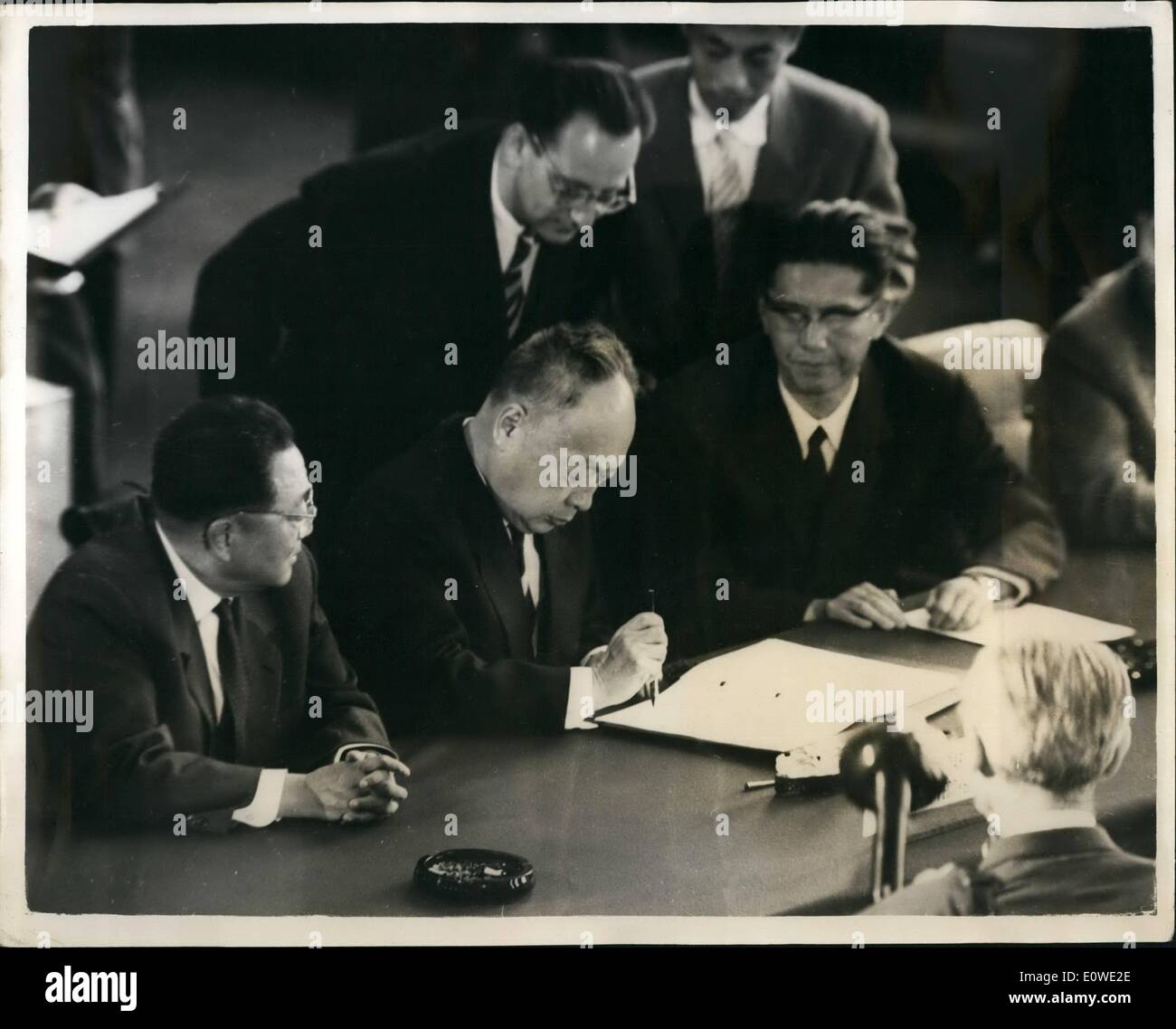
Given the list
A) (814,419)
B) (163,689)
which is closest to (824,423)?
(814,419)

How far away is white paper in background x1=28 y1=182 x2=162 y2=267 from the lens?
7.94 ft

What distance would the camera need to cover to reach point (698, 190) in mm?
2439

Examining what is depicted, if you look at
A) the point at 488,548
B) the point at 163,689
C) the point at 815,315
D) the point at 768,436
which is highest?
the point at 815,315

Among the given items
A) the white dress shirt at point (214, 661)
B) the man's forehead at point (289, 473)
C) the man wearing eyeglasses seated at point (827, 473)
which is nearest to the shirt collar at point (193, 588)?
the white dress shirt at point (214, 661)

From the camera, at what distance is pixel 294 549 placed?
239 cm

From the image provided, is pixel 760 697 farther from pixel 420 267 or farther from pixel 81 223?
pixel 81 223

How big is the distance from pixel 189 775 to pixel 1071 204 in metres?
2.25

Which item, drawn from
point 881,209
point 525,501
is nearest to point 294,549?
point 525,501

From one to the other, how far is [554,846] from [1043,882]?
3.48 feet

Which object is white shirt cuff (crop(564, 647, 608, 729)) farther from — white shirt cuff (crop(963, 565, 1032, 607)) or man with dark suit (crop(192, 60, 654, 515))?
white shirt cuff (crop(963, 565, 1032, 607))

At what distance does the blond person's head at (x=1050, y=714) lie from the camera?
95.9 inches

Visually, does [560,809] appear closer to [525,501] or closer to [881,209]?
[525,501]

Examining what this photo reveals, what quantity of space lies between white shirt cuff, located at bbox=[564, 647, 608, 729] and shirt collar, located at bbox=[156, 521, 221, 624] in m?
0.78
